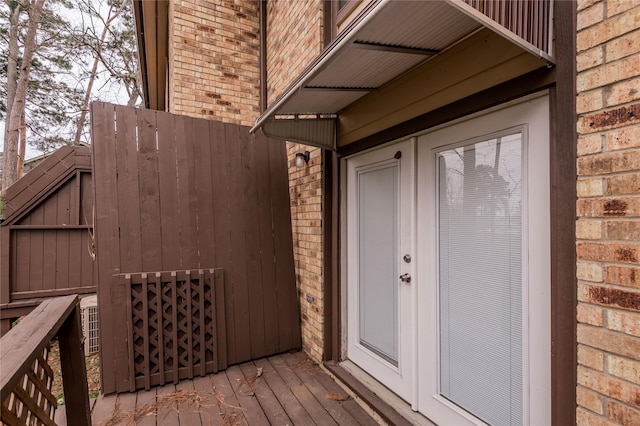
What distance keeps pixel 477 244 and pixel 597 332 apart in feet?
2.26

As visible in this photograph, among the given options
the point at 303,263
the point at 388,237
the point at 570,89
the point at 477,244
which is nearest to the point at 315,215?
the point at 303,263

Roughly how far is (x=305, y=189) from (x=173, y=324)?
1.76 m

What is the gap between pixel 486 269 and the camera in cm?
181

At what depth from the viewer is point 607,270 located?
122 centimetres

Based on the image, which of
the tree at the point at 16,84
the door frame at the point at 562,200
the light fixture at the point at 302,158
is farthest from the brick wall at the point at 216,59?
the tree at the point at 16,84

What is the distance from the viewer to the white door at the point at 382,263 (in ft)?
7.68

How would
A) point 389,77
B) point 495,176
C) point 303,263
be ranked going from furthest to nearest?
point 303,263 < point 389,77 < point 495,176

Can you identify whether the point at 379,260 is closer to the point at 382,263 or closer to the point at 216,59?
the point at 382,263

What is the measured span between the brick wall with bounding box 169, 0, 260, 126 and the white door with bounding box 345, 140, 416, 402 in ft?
7.62

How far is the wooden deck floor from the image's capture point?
2371 millimetres

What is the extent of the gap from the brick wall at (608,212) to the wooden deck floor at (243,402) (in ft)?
5.14

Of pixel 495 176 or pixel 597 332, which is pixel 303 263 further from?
pixel 597 332

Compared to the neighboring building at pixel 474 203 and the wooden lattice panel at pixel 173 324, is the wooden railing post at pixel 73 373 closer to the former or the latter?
the wooden lattice panel at pixel 173 324

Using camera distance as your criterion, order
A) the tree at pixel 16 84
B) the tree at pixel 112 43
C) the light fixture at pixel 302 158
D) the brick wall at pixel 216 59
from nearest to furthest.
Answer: the light fixture at pixel 302 158
the brick wall at pixel 216 59
the tree at pixel 16 84
the tree at pixel 112 43
